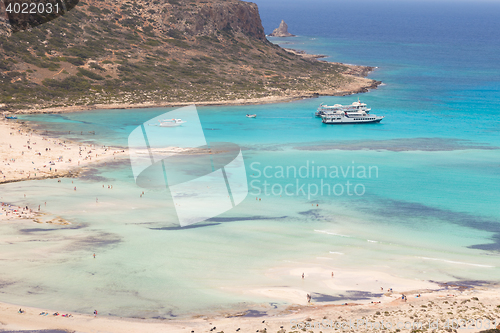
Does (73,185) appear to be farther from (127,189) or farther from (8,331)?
(8,331)

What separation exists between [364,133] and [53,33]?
76.6 metres

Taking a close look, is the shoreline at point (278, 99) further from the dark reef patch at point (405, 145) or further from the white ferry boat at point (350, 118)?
the dark reef patch at point (405, 145)

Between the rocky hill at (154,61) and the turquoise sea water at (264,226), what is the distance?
60.6ft

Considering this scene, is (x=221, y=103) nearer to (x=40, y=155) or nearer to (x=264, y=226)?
(x=40, y=155)

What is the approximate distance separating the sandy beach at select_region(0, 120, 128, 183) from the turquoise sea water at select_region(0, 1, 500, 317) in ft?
11.0

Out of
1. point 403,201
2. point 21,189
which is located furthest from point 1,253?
point 403,201

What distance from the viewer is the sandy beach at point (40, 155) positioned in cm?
6188

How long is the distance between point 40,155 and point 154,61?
63712 mm

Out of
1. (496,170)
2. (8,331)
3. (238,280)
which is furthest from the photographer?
(496,170)

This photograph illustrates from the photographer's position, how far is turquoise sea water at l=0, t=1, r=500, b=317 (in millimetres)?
37000

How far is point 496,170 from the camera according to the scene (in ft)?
223

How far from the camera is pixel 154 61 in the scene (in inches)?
4993

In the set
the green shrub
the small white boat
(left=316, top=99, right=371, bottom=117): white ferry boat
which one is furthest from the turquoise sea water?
the green shrub

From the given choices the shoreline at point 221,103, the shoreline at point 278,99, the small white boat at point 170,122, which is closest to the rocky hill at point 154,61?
the shoreline at point 278,99
